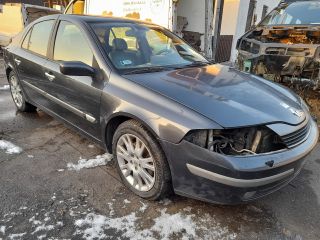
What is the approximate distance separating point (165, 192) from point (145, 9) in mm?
6175

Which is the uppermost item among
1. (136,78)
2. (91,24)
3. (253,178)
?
(91,24)

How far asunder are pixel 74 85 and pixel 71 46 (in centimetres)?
48

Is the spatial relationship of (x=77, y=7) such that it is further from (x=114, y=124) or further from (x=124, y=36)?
(x=114, y=124)

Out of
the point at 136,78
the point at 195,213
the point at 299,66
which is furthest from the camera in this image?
the point at 299,66

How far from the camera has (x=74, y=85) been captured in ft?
10.6

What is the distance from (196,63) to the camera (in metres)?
3.56

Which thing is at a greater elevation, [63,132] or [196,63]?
[196,63]

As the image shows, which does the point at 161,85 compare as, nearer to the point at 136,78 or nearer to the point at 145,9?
the point at 136,78

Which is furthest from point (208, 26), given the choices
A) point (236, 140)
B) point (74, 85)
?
point (236, 140)

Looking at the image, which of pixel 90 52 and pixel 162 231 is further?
pixel 90 52

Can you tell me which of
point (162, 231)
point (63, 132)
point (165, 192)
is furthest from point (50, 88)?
point (162, 231)

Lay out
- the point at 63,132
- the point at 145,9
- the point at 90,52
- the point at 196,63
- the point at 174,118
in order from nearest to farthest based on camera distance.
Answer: the point at 174,118 < the point at 90,52 < the point at 196,63 < the point at 63,132 < the point at 145,9

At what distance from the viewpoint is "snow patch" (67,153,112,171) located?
132 inches

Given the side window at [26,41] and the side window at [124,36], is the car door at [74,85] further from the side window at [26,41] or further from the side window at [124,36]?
the side window at [26,41]
